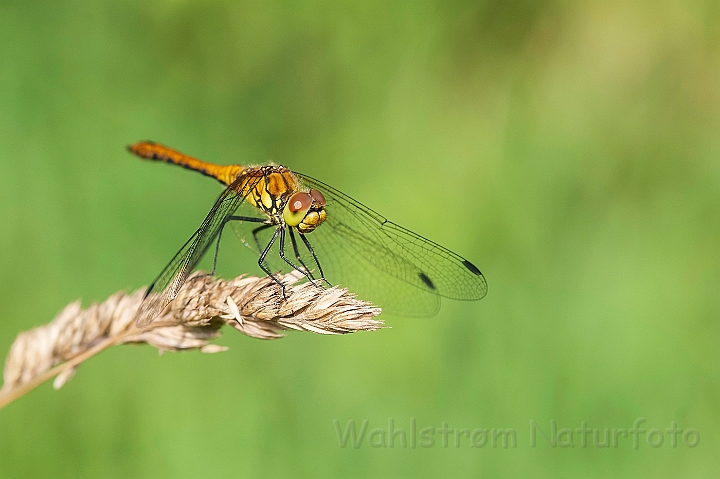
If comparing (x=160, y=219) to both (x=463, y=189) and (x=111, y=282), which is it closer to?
(x=111, y=282)

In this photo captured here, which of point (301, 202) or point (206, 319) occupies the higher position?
point (301, 202)

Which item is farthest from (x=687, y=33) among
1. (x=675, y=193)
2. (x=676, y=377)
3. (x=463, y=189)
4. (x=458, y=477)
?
(x=458, y=477)

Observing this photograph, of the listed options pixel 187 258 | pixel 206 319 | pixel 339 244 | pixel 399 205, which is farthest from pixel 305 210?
pixel 399 205

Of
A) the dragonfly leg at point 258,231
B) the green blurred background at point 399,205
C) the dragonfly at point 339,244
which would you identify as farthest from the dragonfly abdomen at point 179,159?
the dragonfly leg at point 258,231

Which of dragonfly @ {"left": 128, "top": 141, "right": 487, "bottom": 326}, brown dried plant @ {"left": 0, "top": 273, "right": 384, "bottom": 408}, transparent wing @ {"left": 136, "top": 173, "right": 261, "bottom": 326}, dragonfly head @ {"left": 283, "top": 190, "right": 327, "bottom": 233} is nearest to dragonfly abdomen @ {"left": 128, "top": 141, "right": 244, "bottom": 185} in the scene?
dragonfly @ {"left": 128, "top": 141, "right": 487, "bottom": 326}

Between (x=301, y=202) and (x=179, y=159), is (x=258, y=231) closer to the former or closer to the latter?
(x=301, y=202)

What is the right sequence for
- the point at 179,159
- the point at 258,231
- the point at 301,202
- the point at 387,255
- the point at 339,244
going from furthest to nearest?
the point at 179,159
the point at 258,231
the point at 339,244
the point at 387,255
the point at 301,202
